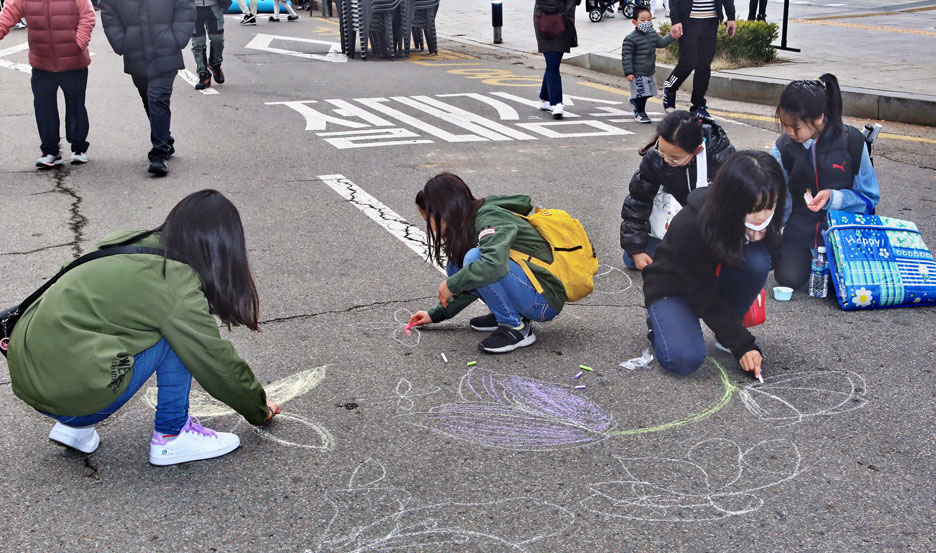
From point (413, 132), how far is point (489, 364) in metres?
5.32

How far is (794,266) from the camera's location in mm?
4727

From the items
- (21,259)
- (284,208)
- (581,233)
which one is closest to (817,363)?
(581,233)

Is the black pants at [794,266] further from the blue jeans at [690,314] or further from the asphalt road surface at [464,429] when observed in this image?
the blue jeans at [690,314]

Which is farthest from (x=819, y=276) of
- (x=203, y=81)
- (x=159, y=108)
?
(x=203, y=81)

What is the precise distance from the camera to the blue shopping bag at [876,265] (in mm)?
4410

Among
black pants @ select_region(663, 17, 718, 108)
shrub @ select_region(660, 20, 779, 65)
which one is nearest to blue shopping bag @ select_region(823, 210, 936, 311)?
black pants @ select_region(663, 17, 718, 108)

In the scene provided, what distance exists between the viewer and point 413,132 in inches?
349

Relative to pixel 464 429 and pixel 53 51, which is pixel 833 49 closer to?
pixel 53 51

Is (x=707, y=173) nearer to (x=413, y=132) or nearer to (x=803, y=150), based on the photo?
(x=803, y=150)

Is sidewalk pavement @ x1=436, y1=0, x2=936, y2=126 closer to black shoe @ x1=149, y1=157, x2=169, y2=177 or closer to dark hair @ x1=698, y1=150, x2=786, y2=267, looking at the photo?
black shoe @ x1=149, y1=157, x2=169, y2=177

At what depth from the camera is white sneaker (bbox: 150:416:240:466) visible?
120 inches

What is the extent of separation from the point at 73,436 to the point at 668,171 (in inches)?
121

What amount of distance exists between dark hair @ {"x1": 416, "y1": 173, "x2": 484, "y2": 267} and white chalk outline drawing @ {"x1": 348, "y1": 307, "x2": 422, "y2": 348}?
0.41 metres

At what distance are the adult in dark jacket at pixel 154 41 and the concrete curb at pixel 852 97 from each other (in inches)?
254
